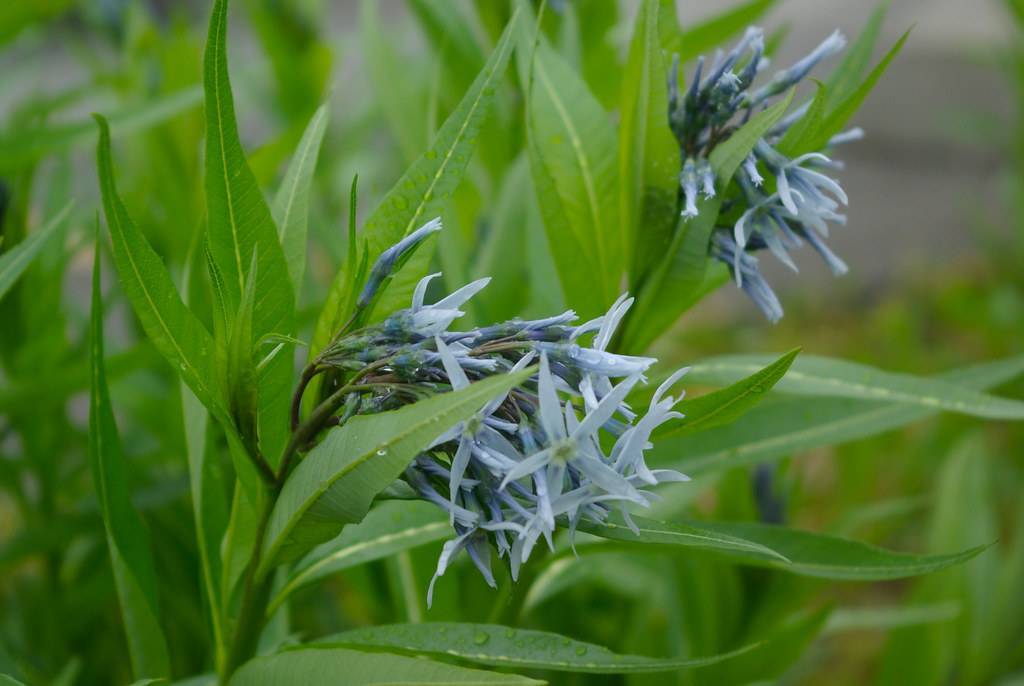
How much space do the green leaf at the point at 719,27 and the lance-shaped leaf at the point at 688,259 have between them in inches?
17.3

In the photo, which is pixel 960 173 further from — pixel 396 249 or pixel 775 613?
pixel 396 249

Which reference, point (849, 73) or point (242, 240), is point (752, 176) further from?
point (242, 240)

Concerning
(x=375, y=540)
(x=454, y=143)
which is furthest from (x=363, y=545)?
(x=454, y=143)

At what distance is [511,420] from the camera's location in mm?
675

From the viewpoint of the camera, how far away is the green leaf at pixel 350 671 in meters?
0.68

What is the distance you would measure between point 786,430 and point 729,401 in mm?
366

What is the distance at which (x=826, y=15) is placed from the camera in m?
5.24

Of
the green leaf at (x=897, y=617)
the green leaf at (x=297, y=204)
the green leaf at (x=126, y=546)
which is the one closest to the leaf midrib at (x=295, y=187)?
the green leaf at (x=297, y=204)

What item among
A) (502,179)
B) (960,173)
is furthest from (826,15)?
(502,179)

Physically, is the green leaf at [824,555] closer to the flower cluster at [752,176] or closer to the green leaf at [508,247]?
the flower cluster at [752,176]

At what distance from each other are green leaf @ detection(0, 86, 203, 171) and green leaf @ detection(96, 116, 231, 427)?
592 mm

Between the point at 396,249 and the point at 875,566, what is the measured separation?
53 centimetres

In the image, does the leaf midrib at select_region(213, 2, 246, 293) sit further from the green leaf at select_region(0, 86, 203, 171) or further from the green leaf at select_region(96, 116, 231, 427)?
the green leaf at select_region(0, 86, 203, 171)

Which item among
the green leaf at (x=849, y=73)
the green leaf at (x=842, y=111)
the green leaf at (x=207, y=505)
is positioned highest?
the green leaf at (x=849, y=73)
